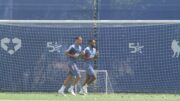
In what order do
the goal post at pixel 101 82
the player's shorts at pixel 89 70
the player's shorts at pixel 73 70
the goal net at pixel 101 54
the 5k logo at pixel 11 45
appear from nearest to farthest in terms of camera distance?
the player's shorts at pixel 73 70, the player's shorts at pixel 89 70, the goal post at pixel 101 82, the goal net at pixel 101 54, the 5k logo at pixel 11 45

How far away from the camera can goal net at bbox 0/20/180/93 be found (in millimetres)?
21625

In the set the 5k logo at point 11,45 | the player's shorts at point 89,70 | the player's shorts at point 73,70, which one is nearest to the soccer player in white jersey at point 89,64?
the player's shorts at point 89,70

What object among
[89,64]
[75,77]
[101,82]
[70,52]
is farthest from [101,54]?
[70,52]

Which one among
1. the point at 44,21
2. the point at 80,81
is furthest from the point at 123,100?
the point at 44,21

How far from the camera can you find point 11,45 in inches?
864

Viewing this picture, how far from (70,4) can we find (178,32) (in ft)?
13.6

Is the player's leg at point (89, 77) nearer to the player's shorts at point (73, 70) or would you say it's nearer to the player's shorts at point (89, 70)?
the player's shorts at point (89, 70)

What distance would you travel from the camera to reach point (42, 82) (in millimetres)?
21953

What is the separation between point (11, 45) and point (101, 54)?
3316 mm

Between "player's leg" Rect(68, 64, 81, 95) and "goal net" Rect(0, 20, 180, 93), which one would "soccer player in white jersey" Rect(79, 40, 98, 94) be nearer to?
"player's leg" Rect(68, 64, 81, 95)

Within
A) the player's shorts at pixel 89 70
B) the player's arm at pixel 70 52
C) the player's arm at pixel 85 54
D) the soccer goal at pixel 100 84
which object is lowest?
the soccer goal at pixel 100 84

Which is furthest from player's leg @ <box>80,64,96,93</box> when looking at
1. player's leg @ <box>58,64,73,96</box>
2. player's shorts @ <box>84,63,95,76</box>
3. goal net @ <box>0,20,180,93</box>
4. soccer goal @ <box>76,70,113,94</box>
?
goal net @ <box>0,20,180,93</box>

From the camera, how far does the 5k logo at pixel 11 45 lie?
21.9m

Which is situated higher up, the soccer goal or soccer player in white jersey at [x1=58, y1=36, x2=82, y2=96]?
soccer player in white jersey at [x1=58, y1=36, x2=82, y2=96]
